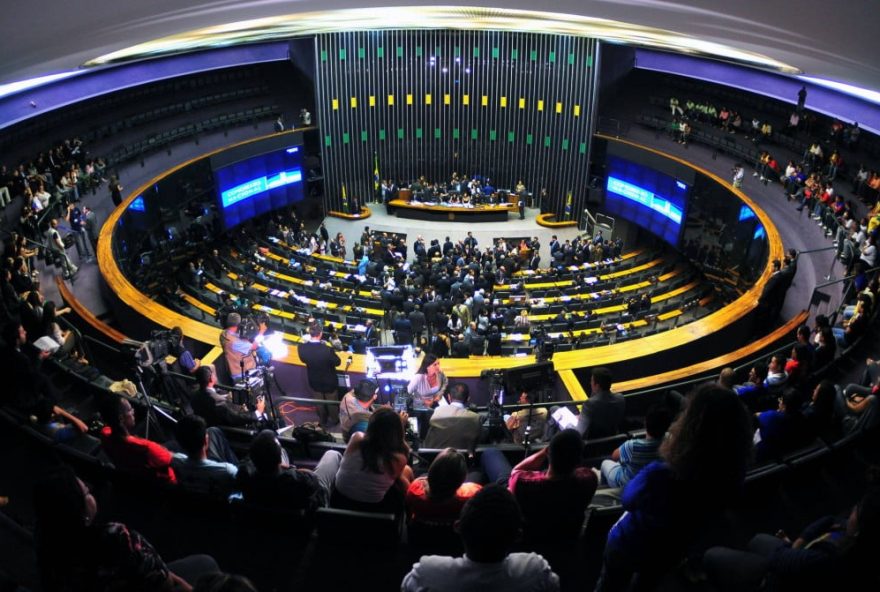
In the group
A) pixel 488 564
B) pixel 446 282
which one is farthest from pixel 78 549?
pixel 446 282

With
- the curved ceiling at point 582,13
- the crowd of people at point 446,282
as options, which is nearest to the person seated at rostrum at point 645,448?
the curved ceiling at point 582,13

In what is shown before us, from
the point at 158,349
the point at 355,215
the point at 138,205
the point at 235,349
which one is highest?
the point at 355,215

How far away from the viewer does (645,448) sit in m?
3.62

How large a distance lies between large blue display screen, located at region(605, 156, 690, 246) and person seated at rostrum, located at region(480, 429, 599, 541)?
46.3 feet

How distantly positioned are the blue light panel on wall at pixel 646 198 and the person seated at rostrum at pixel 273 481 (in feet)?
48.3

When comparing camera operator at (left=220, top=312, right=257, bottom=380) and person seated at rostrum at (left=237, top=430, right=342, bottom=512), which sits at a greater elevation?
camera operator at (left=220, top=312, right=257, bottom=380)

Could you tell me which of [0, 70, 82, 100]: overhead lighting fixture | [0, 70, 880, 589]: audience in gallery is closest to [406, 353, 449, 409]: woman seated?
[0, 70, 880, 589]: audience in gallery

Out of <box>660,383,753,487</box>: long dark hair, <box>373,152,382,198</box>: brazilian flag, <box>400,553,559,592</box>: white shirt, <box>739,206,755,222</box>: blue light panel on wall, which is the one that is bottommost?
<box>400,553,559,592</box>: white shirt

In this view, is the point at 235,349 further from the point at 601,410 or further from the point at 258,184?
the point at 258,184

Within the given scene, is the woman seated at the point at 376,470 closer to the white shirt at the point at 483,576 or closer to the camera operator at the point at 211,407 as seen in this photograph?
the white shirt at the point at 483,576

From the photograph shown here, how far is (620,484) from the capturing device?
12.3 feet

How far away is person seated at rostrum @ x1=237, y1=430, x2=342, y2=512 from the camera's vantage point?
10.9 ft

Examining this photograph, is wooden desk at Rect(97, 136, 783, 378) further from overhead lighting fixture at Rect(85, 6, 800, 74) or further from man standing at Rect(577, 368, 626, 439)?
overhead lighting fixture at Rect(85, 6, 800, 74)

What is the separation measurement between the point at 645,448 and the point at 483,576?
1.76 m
